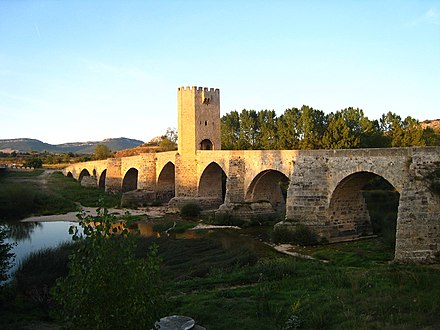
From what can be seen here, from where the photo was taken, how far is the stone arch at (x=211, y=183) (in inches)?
1093

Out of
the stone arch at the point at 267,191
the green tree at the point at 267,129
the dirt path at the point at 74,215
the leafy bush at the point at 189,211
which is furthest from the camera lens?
the green tree at the point at 267,129

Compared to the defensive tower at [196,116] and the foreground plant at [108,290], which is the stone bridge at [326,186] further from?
the foreground plant at [108,290]

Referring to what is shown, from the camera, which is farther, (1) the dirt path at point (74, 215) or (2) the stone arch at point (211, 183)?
(2) the stone arch at point (211, 183)

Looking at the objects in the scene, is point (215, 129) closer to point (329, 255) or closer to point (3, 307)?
point (329, 255)

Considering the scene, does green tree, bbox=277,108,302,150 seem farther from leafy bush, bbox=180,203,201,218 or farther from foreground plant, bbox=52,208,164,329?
foreground plant, bbox=52,208,164,329

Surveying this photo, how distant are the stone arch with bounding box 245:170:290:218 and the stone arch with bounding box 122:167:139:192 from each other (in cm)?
1815

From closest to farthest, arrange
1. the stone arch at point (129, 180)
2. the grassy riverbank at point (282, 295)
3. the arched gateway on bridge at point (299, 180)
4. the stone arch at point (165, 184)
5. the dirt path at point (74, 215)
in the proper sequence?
the grassy riverbank at point (282, 295)
the arched gateway on bridge at point (299, 180)
the dirt path at point (74, 215)
the stone arch at point (165, 184)
the stone arch at point (129, 180)

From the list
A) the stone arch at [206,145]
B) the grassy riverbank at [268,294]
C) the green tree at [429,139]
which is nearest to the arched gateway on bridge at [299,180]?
the stone arch at [206,145]

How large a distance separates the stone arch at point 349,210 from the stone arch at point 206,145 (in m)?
13.6

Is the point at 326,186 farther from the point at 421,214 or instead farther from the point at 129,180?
the point at 129,180

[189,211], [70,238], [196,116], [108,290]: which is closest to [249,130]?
[196,116]

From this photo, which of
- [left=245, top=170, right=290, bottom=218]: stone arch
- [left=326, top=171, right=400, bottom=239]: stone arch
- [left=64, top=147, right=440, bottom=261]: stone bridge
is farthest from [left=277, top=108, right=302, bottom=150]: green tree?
[left=326, top=171, right=400, bottom=239]: stone arch

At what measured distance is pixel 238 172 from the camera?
23.5 m

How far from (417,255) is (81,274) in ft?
34.1
